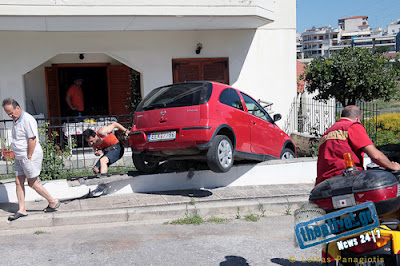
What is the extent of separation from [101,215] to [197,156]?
5.76 ft

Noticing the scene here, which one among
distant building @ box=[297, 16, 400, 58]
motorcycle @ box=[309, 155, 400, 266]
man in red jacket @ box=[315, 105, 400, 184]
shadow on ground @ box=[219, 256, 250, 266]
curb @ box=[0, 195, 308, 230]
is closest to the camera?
motorcycle @ box=[309, 155, 400, 266]

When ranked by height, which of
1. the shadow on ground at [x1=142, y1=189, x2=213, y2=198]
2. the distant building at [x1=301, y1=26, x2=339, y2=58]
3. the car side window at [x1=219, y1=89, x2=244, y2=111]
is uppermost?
the distant building at [x1=301, y1=26, x2=339, y2=58]

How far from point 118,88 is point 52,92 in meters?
1.90

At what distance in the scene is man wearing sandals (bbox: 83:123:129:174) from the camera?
7582 millimetres

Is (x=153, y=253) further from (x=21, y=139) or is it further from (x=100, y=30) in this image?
(x=100, y=30)

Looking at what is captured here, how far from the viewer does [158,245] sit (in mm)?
5430

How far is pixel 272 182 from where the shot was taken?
27.3ft

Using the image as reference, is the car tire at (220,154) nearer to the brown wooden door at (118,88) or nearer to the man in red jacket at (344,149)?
the man in red jacket at (344,149)

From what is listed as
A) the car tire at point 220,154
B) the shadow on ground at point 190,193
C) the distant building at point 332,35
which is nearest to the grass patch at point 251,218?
the car tire at point 220,154

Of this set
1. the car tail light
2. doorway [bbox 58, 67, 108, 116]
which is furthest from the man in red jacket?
doorway [bbox 58, 67, 108, 116]

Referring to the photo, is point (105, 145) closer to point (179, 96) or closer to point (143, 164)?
point (143, 164)

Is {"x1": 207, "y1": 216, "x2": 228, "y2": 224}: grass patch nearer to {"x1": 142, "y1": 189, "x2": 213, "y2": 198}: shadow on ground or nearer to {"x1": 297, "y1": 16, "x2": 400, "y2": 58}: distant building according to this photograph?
{"x1": 142, "y1": 189, "x2": 213, "y2": 198}: shadow on ground

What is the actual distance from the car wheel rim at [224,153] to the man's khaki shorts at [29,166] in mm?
2785

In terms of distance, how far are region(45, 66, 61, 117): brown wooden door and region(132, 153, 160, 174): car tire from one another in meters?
5.66
